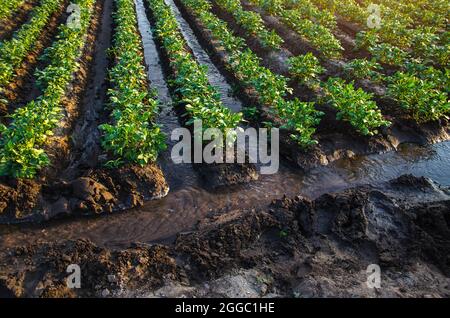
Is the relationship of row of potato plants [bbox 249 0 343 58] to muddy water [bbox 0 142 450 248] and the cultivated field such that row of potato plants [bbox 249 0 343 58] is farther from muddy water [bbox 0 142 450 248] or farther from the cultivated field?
muddy water [bbox 0 142 450 248]

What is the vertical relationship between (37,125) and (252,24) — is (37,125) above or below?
below

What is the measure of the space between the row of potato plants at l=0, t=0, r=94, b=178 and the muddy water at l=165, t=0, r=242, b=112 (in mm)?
3992

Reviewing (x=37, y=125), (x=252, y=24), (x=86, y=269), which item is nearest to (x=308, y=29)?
(x=252, y=24)

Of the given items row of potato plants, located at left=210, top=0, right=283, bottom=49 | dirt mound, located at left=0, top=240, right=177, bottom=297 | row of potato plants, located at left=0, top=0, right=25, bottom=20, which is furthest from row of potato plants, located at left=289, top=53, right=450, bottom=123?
row of potato plants, located at left=0, top=0, right=25, bottom=20

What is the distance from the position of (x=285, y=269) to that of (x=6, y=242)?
14.4 ft

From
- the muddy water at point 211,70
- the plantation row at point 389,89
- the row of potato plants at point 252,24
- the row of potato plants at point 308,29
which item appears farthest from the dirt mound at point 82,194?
the row of potato plants at point 308,29

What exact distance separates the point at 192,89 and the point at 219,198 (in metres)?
3.28

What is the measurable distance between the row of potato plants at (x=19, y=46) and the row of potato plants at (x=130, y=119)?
8.68ft

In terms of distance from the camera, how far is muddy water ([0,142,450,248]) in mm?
6373

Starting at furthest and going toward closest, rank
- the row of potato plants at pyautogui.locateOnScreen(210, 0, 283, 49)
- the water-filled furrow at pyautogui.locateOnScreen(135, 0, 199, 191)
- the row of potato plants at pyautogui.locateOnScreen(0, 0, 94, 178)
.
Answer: the row of potato plants at pyautogui.locateOnScreen(210, 0, 283, 49), the water-filled furrow at pyautogui.locateOnScreen(135, 0, 199, 191), the row of potato plants at pyautogui.locateOnScreen(0, 0, 94, 178)

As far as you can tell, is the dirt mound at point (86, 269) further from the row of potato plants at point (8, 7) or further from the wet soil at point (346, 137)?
the row of potato plants at point (8, 7)

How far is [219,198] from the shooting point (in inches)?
289

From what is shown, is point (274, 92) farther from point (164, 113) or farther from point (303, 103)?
point (164, 113)

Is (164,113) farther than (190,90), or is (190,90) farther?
(164,113)
